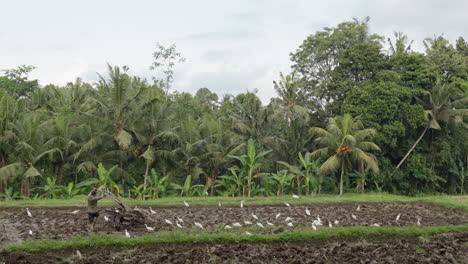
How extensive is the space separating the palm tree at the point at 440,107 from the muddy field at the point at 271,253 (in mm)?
13671

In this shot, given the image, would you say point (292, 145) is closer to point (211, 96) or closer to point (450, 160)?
point (450, 160)

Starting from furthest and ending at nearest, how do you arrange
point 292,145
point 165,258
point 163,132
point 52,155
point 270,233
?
1. point 292,145
2. point 163,132
3. point 52,155
4. point 270,233
5. point 165,258

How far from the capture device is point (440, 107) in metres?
20.1

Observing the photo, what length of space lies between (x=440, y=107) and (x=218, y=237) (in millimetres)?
16373

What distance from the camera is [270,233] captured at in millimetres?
8227

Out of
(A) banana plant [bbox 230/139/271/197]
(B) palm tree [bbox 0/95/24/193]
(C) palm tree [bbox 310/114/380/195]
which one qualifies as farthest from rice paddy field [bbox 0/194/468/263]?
(C) palm tree [bbox 310/114/380/195]

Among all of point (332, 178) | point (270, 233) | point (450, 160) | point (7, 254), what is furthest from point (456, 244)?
point (450, 160)

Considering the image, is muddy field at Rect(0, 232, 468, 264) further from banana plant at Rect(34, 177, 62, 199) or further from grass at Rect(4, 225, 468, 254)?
banana plant at Rect(34, 177, 62, 199)

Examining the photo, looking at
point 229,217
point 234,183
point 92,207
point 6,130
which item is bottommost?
point 229,217

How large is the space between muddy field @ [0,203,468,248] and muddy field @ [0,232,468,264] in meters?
1.13

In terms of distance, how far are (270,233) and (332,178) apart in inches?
495

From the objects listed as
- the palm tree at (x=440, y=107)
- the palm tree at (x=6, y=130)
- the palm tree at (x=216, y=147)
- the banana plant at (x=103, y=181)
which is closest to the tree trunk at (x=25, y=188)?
the palm tree at (x=6, y=130)

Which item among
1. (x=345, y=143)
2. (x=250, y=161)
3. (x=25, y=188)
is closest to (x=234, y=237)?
(x=250, y=161)

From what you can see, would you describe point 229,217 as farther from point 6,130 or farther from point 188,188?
point 6,130
